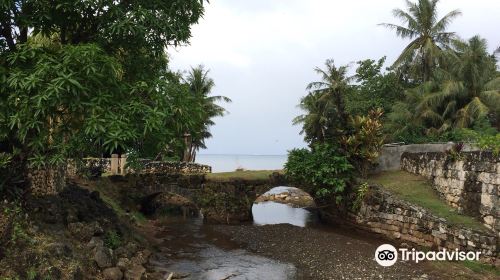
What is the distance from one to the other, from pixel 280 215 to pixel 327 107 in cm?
1178

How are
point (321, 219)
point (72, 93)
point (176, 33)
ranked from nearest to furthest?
point (72, 93) < point (176, 33) < point (321, 219)

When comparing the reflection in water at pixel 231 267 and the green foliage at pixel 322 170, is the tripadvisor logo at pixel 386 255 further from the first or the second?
the green foliage at pixel 322 170

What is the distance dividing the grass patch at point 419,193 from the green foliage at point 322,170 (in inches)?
72.1

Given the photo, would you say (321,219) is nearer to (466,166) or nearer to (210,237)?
(210,237)

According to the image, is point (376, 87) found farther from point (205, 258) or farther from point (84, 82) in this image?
point (84, 82)

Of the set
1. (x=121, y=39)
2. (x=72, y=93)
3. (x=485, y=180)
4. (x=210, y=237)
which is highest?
(x=121, y=39)

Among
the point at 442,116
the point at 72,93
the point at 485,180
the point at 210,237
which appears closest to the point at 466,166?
the point at 485,180

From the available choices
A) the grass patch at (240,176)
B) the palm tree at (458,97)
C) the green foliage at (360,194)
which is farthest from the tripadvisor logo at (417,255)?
the palm tree at (458,97)

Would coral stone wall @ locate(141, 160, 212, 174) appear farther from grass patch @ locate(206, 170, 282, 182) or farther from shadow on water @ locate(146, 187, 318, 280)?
shadow on water @ locate(146, 187, 318, 280)

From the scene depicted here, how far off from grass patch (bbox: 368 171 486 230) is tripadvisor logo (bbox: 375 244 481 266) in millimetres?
1186

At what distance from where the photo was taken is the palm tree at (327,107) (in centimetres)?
2726

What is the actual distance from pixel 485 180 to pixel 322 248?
291 inches

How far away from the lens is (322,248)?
18219 millimetres

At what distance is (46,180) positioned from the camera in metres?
14.4
